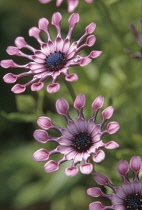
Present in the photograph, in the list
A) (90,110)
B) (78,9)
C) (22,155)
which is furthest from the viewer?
(22,155)

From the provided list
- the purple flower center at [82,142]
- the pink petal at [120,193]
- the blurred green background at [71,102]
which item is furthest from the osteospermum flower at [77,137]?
the blurred green background at [71,102]

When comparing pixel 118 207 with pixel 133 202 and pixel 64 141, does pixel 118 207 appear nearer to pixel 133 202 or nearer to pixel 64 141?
pixel 133 202

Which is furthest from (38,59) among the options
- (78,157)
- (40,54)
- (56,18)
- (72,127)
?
(78,157)

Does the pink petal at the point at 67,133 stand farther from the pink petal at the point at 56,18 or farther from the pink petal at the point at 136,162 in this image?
the pink petal at the point at 56,18

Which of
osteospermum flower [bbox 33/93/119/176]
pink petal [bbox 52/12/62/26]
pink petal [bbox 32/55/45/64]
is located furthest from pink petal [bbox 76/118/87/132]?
pink petal [bbox 52/12/62/26]

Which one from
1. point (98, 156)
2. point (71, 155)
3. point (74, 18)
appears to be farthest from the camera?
point (74, 18)

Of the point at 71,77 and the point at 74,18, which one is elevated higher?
the point at 74,18

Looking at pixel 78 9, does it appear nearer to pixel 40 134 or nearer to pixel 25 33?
pixel 25 33

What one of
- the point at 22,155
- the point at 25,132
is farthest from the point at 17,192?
the point at 25,132
